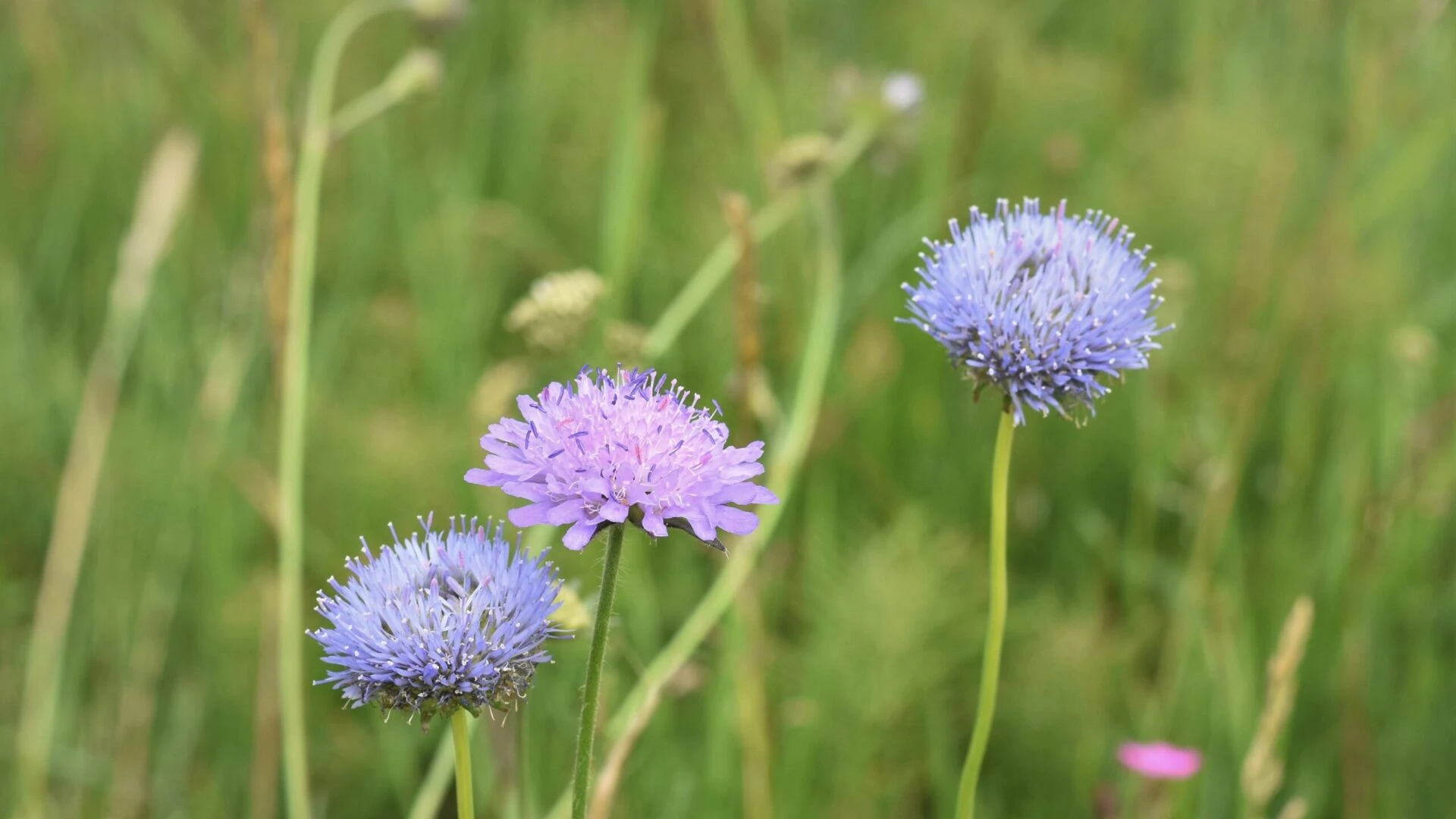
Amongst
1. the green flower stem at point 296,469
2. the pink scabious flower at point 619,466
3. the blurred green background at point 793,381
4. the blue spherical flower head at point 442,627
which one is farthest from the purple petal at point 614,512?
the green flower stem at point 296,469

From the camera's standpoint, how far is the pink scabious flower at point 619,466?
992 millimetres

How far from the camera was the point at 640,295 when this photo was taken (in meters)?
3.24

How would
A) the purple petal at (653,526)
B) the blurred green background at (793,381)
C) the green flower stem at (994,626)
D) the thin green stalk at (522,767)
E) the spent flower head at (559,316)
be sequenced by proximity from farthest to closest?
1. the blurred green background at (793,381)
2. the spent flower head at (559,316)
3. the thin green stalk at (522,767)
4. the green flower stem at (994,626)
5. the purple petal at (653,526)

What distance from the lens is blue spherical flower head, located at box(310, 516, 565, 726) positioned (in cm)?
102

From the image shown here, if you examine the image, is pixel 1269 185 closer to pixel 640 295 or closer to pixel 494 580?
pixel 640 295

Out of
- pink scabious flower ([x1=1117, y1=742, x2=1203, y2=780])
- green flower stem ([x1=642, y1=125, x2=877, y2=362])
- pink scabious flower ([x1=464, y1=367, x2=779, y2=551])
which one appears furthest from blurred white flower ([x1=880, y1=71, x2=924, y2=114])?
pink scabious flower ([x1=464, y1=367, x2=779, y2=551])

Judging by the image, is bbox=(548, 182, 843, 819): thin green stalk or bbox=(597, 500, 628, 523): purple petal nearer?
bbox=(597, 500, 628, 523): purple petal

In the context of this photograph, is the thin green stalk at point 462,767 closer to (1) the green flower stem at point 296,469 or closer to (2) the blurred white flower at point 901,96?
(1) the green flower stem at point 296,469

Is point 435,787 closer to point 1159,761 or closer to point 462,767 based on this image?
point 462,767

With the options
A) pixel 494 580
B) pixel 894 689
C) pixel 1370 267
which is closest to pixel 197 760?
pixel 894 689

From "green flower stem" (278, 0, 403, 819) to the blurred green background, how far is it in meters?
0.08

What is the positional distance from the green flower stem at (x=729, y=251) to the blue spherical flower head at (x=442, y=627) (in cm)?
126

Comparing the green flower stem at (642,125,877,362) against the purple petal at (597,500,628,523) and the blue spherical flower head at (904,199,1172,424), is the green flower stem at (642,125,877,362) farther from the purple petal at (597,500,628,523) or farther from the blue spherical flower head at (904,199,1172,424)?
the purple petal at (597,500,628,523)

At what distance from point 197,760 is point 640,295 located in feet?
4.68
